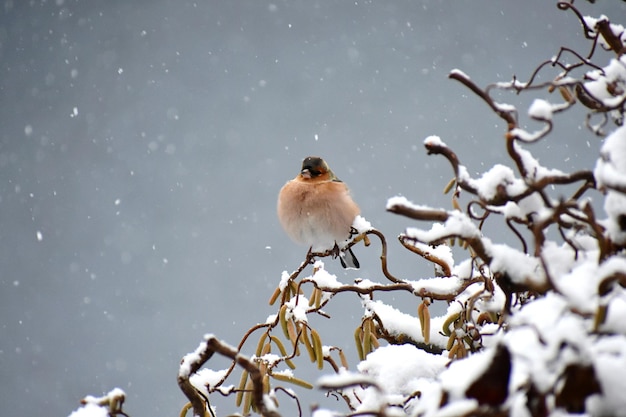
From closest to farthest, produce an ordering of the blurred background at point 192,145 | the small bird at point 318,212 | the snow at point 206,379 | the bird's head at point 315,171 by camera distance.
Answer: the snow at point 206,379
the small bird at point 318,212
the bird's head at point 315,171
the blurred background at point 192,145

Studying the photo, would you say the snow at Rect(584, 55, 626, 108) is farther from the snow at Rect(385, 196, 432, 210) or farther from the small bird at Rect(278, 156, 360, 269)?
the small bird at Rect(278, 156, 360, 269)

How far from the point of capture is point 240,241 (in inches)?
1420

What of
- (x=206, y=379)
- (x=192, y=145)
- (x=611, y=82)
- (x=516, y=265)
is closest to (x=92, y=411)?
(x=206, y=379)

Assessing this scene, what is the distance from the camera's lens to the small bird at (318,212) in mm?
2055

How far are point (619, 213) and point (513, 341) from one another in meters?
0.14

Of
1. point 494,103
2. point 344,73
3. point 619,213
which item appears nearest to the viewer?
point 619,213

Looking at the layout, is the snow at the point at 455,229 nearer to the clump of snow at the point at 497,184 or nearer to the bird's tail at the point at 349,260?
the clump of snow at the point at 497,184

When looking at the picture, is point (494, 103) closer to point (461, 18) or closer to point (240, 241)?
point (240, 241)

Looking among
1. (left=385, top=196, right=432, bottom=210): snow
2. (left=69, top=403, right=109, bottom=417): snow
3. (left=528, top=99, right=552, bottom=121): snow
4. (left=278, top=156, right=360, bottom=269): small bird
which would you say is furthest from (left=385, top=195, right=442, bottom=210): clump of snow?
(left=278, top=156, right=360, bottom=269): small bird

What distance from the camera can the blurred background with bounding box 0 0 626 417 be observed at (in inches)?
781

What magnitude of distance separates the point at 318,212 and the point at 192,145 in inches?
1992

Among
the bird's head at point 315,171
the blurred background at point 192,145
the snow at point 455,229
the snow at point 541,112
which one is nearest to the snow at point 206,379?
the snow at point 455,229

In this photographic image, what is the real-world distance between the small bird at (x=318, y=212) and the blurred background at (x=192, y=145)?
9387 mm

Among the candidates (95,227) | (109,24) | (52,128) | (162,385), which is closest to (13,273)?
(162,385)
